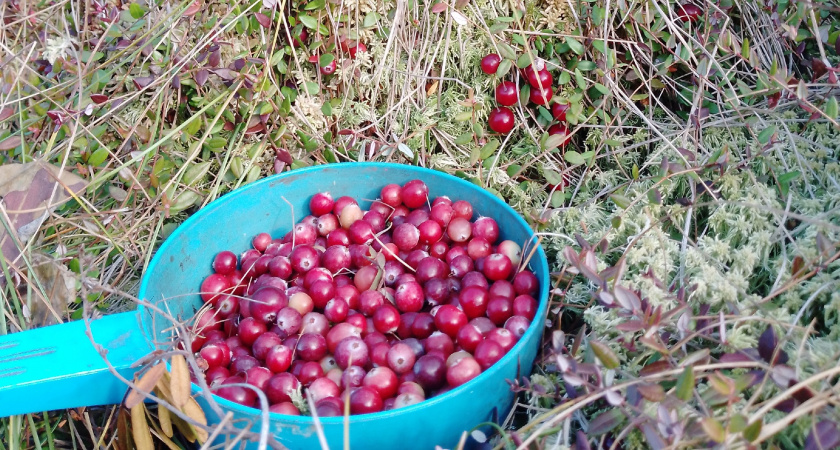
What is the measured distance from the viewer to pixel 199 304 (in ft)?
7.04

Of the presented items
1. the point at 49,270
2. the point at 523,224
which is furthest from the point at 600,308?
the point at 49,270

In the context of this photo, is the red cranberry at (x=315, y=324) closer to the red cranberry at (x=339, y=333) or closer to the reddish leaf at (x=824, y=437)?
the red cranberry at (x=339, y=333)

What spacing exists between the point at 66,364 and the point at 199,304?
527mm

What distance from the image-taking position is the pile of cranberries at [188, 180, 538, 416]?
171 centimetres

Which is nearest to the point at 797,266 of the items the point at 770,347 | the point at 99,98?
the point at 770,347

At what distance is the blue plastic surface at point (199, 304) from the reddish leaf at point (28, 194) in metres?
0.43

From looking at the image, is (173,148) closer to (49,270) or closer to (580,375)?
(49,270)

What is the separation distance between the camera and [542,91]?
2.29 metres

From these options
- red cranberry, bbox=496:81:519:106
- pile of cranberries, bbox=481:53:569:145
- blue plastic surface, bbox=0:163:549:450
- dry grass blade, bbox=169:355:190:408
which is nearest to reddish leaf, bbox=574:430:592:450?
blue plastic surface, bbox=0:163:549:450

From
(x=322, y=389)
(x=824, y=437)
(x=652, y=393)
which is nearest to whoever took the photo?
(x=824, y=437)

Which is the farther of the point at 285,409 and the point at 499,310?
the point at 499,310

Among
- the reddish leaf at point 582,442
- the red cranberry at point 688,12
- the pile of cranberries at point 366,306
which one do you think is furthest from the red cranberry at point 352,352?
the red cranberry at point 688,12

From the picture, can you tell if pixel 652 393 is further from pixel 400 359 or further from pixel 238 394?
pixel 238 394

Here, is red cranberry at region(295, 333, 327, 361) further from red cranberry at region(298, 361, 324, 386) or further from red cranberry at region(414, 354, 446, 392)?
red cranberry at region(414, 354, 446, 392)
